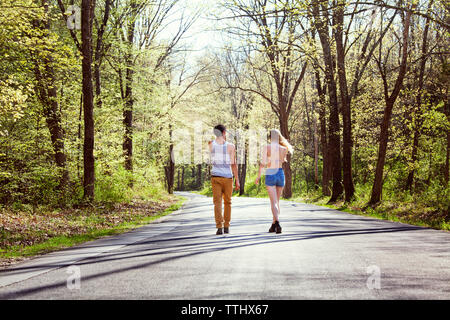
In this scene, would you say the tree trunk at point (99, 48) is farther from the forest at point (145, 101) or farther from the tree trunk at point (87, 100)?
the tree trunk at point (87, 100)

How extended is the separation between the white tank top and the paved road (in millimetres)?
1369

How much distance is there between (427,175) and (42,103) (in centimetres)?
2023

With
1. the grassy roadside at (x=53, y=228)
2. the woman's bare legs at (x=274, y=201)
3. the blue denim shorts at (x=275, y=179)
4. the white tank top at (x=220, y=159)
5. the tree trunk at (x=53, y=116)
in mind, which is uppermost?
the tree trunk at (x=53, y=116)

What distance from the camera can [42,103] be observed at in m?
17.6

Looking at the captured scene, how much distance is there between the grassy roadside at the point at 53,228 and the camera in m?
8.98

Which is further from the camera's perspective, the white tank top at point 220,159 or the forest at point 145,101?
the forest at point 145,101

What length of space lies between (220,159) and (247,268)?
12.4ft

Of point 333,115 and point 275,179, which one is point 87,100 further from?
point 333,115

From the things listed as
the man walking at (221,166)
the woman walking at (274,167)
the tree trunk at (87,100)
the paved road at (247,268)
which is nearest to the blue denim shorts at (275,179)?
the woman walking at (274,167)

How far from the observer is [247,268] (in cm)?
587

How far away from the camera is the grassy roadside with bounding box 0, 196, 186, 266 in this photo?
8984 millimetres

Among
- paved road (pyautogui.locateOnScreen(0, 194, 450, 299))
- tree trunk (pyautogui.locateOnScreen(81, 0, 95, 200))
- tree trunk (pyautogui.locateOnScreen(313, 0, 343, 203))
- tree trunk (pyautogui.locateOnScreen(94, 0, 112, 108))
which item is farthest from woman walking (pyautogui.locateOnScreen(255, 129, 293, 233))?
tree trunk (pyautogui.locateOnScreen(313, 0, 343, 203))

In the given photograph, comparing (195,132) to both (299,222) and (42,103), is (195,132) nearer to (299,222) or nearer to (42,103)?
(42,103)

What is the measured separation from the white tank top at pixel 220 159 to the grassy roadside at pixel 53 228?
11.7 feet
